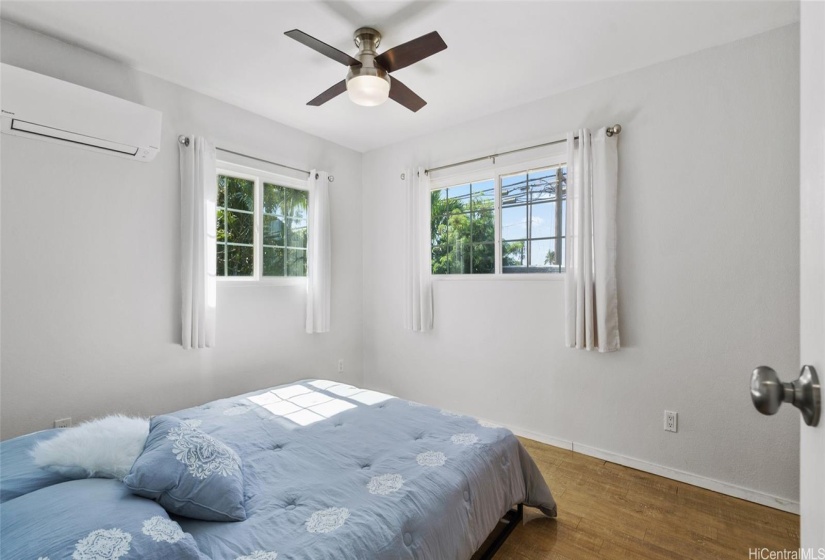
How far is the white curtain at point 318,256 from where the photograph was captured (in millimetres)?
3617

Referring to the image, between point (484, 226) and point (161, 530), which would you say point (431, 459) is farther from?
point (484, 226)

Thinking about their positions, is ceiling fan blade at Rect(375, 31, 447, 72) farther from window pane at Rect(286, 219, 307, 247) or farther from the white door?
window pane at Rect(286, 219, 307, 247)

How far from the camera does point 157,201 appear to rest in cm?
268

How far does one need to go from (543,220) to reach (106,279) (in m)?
3.13

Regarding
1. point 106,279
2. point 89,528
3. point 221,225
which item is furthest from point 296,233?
point 89,528

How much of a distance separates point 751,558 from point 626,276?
158cm

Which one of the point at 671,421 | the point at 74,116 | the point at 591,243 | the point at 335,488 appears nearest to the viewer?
the point at 335,488

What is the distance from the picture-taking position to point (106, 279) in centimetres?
245

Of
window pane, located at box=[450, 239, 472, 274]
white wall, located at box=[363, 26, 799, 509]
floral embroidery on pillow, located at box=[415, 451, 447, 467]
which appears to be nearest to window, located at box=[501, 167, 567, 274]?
white wall, located at box=[363, 26, 799, 509]

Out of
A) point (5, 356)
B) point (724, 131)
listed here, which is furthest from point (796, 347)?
point (5, 356)

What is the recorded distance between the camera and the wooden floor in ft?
5.95

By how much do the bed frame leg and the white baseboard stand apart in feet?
3.35

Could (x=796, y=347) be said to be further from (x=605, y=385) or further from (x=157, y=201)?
(x=157, y=201)

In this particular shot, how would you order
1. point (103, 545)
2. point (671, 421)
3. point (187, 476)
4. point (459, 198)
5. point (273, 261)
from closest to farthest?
point (103, 545) < point (187, 476) < point (671, 421) < point (273, 261) < point (459, 198)
